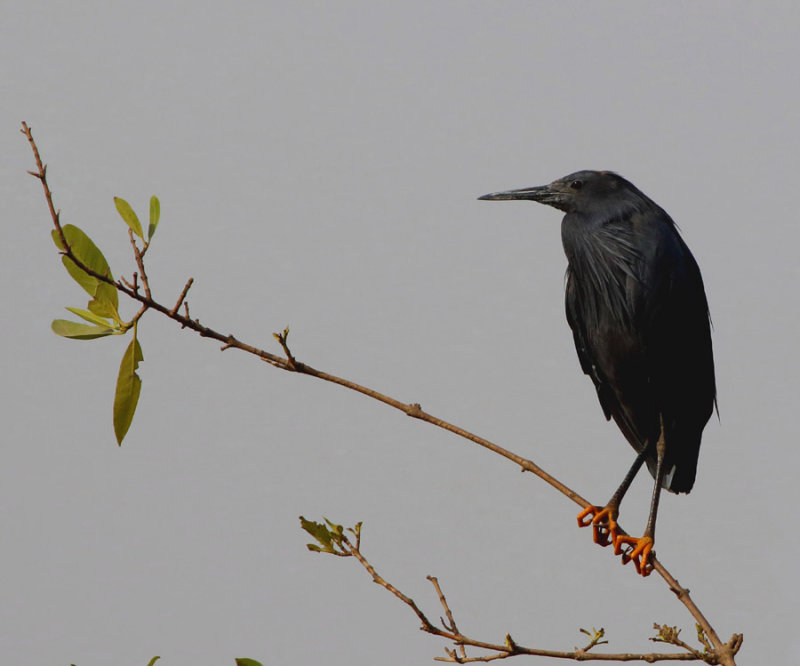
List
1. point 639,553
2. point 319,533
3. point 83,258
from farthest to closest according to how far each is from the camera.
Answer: point 639,553 → point 319,533 → point 83,258

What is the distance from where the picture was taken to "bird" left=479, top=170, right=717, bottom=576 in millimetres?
1815

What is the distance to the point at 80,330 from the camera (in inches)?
35.1

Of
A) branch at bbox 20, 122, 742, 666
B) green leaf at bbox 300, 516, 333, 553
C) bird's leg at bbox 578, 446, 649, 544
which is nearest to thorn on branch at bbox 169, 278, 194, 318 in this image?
branch at bbox 20, 122, 742, 666

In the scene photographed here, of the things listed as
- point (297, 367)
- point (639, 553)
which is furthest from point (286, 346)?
point (639, 553)

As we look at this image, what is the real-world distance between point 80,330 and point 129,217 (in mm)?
118

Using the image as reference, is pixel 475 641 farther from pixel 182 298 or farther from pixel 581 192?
pixel 581 192

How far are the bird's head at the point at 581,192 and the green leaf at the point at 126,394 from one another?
1104 millimetres

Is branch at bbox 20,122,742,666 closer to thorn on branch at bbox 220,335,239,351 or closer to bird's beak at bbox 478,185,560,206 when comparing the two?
thorn on branch at bbox 220,335,239,351

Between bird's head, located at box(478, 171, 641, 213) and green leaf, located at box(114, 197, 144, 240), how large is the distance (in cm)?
108

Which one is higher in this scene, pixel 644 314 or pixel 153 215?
pixel 644 314

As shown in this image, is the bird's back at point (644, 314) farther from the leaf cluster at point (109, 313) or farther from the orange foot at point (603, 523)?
the leaf cluster at point (109, 313)

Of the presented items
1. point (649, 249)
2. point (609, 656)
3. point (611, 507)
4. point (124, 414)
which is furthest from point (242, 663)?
point (649, 249)

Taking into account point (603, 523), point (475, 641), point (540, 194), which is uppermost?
point (540, 194)

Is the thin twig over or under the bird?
under
